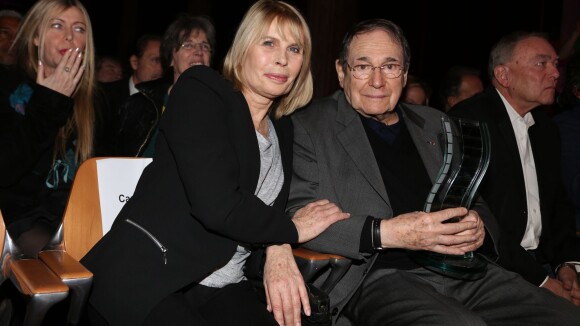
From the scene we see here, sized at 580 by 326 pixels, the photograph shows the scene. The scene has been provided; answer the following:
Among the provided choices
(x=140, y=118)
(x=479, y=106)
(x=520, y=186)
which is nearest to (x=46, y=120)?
(x=140, y=118)

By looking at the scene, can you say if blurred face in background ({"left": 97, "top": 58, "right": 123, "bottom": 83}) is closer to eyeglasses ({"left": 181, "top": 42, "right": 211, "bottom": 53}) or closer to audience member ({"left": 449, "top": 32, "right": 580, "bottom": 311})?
eyeglasses ({"left": 181, "top": 42, "right": 211, "bottom": 53})

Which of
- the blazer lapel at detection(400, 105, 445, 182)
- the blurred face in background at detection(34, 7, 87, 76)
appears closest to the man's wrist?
the blazer lapel at detection(400, 105, 445, 182)

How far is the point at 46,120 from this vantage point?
7.64 ft

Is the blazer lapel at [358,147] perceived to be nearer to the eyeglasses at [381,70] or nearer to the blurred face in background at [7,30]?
the eyeglasses at [381,70]

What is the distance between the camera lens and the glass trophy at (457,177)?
2.08 m

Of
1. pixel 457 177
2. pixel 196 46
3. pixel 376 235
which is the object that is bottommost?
pixel 376 235

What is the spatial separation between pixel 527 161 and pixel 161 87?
74.2 inches

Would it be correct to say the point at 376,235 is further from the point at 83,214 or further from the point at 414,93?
the point at 414,93

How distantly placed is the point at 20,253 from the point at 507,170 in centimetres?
202

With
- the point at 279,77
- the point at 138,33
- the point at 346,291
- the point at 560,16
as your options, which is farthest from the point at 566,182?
the point at 138,33

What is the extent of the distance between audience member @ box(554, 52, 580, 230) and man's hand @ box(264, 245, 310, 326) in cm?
184

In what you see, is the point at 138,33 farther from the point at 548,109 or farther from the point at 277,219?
the point at 277,219

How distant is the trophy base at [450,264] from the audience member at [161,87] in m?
Result: 1.47

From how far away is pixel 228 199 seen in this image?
67.1 inches
